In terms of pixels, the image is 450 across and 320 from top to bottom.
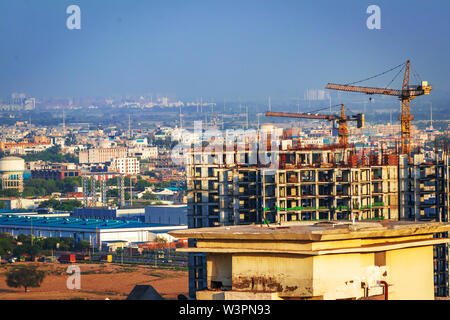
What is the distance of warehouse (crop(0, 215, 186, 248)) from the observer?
52.5 meters

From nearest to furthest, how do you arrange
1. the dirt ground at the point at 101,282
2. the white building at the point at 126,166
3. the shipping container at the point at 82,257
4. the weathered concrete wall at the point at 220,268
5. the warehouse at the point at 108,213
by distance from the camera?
the weathered concrete wall at the point at 220,268
the dirt ground at the point at 101,282
the shipping container at the point at 82,257
the warehouse at the point at 108,213
the white building at the point at 126,166

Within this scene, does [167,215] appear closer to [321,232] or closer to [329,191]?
[329,191]

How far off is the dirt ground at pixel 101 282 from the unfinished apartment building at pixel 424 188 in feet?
26.8

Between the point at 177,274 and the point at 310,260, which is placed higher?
the point at 310,260

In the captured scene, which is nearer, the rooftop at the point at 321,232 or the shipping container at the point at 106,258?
the rooftop at the point at 321,232

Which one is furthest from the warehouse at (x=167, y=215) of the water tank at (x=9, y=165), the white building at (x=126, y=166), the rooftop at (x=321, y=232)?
the white building at (x=126, y=166)

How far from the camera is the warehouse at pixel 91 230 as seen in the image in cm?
5250

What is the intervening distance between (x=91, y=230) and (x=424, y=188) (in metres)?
30.1

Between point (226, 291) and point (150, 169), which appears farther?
point (150, 169)

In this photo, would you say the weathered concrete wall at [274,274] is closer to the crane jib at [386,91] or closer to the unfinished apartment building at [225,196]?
the unfinished apartment building at [225,196]

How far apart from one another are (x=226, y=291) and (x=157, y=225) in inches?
1982

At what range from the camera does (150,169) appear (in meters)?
129
